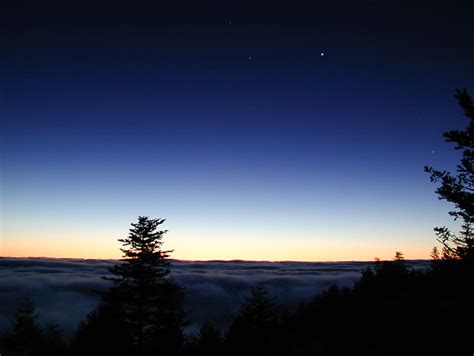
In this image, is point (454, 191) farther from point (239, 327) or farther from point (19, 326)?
point (19, 326)

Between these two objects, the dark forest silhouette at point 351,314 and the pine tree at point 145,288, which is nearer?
the dark forest silhouette at point 351,314

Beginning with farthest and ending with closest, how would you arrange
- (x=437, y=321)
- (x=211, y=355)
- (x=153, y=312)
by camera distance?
1. (x=211, y=355)
2. (x=153, y=312)
3. (x=437, y=321)

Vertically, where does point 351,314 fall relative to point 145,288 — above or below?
below

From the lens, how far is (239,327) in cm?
3919

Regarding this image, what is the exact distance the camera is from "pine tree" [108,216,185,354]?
16.1m

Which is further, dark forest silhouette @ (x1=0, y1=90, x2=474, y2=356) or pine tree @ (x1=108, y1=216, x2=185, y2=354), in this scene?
pine tree @ (x1=108, y1=216, x2=185, y2=354)

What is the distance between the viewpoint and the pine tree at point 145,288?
1606 centimetres

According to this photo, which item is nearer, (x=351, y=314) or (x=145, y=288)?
(x=145, y=288)

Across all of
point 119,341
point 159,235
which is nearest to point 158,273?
point 159,235

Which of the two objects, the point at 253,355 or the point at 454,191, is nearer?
the point at 454,191

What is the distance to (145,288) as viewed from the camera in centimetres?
1606

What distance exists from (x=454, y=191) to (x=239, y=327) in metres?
35.0

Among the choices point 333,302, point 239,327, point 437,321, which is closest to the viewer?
point 437,321

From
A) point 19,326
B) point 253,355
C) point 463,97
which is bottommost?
point 19,326
